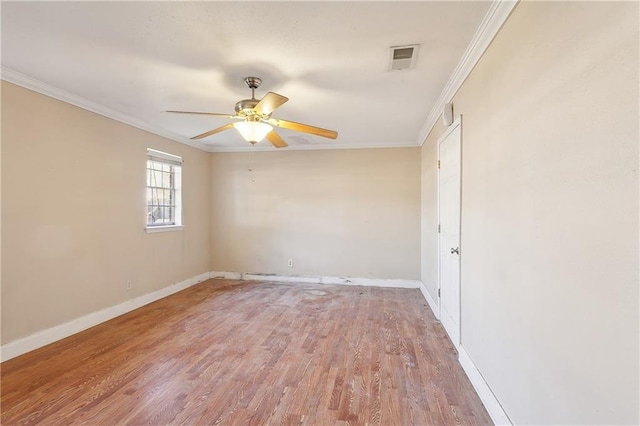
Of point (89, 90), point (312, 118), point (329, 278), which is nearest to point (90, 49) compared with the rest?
point (89, 90)

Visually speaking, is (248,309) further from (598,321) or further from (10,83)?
(598,321)

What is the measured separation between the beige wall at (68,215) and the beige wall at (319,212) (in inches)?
56.8

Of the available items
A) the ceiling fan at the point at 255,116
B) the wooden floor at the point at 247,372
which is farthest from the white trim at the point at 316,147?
the wooden floor at the point at 247,372

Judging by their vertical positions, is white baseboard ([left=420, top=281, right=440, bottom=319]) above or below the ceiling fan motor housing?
below

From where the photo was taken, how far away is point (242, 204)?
18.4 ft

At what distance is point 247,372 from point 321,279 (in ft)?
9.81

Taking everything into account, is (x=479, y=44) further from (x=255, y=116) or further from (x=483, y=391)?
(x=483, y=391)

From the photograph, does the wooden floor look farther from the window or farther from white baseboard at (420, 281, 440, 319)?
the window

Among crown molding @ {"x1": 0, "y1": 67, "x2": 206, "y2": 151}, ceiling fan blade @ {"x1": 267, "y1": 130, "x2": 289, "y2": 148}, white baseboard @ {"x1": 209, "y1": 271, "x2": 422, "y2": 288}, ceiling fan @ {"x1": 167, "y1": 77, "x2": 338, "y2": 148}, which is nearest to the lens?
ceiling fan @ {"x1": 167, "y1": 77, "x2": 338, "y2": 148}

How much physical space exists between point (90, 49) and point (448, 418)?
137 inches

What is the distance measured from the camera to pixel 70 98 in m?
3.01

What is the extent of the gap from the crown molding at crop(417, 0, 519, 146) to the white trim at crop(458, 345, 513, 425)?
7.24 ft

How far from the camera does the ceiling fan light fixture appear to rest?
2.53 meters

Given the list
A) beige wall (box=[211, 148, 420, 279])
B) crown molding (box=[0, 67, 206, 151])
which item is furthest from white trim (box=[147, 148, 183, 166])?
beige wall (box=[211, 148, 420, 279])
